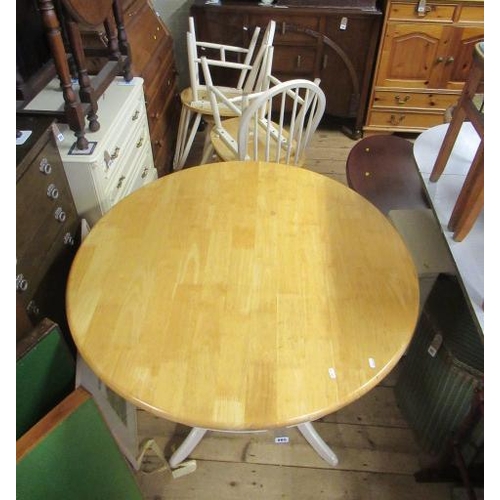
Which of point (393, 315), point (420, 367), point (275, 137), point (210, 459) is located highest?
point (393, 315)

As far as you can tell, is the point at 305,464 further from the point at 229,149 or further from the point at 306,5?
the point at 306,5

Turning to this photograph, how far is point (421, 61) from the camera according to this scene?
2627 mm

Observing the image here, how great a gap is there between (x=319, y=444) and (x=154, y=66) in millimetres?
1958

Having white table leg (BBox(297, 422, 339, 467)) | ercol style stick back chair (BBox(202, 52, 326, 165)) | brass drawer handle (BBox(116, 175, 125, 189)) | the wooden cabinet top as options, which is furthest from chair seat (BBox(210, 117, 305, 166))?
white table leg (BBox(297, 422, 339, 467))

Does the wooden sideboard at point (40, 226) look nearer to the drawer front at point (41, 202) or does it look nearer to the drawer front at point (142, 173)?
the drawer front at point (41, 202)

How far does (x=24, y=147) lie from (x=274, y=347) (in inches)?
32.7

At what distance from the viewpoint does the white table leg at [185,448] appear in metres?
1.43

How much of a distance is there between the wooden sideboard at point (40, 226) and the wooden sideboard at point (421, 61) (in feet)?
6.91

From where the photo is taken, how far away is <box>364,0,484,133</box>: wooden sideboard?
245cm

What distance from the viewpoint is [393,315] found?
102 centimetres

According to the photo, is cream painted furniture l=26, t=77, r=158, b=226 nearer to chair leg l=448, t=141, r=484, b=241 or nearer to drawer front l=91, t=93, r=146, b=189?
drawer front l=91, t=93, r=146, b=189

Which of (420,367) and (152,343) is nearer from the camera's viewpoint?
(152,343)
